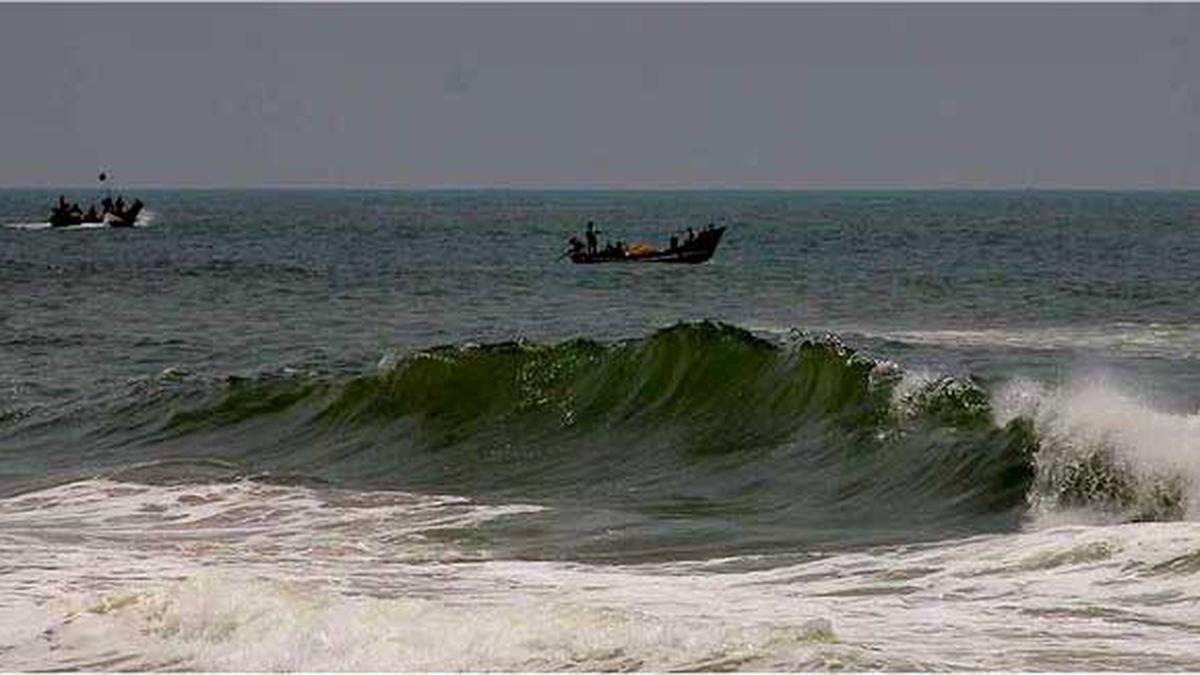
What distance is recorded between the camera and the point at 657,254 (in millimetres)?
76188

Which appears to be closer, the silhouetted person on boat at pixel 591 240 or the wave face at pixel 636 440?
the wave face at pixel 636 440

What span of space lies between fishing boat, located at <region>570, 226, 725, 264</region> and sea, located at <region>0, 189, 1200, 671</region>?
27.1 meters

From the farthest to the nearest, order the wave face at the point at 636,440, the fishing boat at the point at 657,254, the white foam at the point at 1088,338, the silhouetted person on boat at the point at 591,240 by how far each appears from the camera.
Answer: the fishing boat at the point at 657,254, the silhouetted person on boat at the point at 591,240, the white foam at the point at 1088,338, the wave face at the point at 636,440

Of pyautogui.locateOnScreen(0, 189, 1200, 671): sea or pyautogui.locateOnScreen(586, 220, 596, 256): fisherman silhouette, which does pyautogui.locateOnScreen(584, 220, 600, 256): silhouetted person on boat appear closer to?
pyautogui.locateOnScreen(586, 220, 596, 256): fisherman silhouette

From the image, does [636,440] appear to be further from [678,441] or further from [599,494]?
[599,494]

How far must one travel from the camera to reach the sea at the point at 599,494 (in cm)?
Result: 1203

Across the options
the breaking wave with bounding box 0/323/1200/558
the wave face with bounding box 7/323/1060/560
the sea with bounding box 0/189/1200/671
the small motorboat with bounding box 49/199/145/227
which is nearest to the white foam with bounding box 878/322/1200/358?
the sea with bounding box 0/189/1200/671

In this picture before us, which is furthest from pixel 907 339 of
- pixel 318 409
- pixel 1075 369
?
pixel 318 409

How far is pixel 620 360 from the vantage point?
1133 inches

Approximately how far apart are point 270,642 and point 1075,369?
23.8 meters

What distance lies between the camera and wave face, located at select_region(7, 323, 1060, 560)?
18594mm

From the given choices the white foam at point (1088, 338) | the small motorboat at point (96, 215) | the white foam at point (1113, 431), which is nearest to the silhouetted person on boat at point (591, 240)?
the white foam at point (1088, 338)

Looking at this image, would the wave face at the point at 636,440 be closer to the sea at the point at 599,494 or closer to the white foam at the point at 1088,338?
the sea at the point at 599,494

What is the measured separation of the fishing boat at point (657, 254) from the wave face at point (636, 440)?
143 ft
